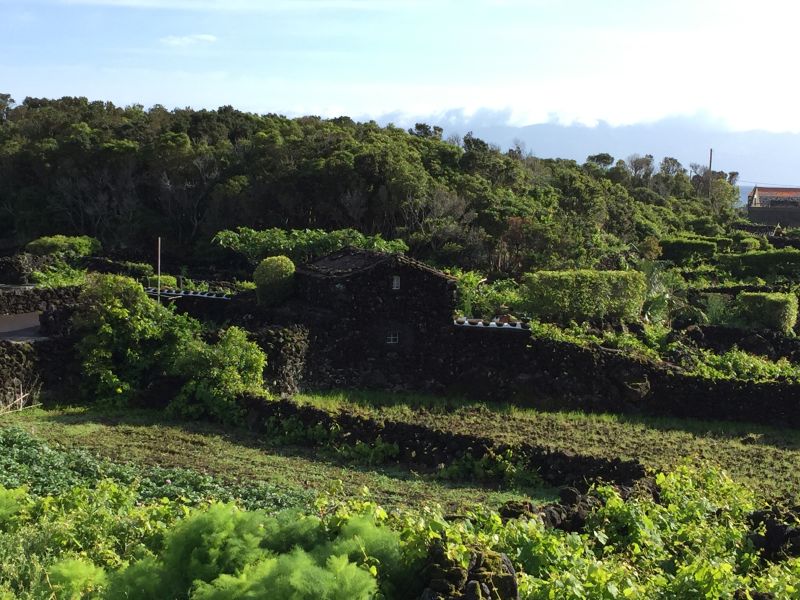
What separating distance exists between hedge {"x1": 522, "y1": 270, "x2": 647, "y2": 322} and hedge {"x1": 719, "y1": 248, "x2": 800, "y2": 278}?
15.9 meters

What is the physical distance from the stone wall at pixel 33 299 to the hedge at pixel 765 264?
84.4 ft

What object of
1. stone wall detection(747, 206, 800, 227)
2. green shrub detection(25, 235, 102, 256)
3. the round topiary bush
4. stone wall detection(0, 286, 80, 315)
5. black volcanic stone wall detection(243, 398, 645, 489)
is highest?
stone wall detection(747, 206, 800, 227)

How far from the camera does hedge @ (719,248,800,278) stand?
35.5m

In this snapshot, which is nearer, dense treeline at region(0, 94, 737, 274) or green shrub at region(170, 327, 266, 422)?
green shrub at region(170, 327, 266, 422)

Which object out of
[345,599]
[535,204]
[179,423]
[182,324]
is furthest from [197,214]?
[345,599]

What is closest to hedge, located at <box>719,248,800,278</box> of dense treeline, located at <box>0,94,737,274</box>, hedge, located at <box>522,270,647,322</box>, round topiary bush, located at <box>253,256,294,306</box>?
dense treeline, located at <box>0,94,737,274</box>

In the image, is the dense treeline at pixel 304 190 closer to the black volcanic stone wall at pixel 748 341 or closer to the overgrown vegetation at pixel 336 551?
the black volcanic stone wall at pixel 748 341

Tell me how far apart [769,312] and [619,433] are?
377 inches

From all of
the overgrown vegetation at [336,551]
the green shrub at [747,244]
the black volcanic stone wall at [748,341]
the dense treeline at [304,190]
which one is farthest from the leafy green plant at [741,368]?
the green shrub at [747,244]

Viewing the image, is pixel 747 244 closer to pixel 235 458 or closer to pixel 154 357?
pixel 154 357

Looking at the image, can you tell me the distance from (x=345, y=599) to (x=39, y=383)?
13.4 meters

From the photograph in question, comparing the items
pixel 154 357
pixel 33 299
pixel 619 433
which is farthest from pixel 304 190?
pixel 619 433

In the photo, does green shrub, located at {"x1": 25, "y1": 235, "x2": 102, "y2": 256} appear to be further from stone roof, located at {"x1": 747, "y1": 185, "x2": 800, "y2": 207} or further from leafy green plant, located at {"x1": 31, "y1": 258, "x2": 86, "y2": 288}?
stone roof, located at {"x1": 747, "y1": 185, "x2": 800, "y2": 207}

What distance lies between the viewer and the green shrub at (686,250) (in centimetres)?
3953
